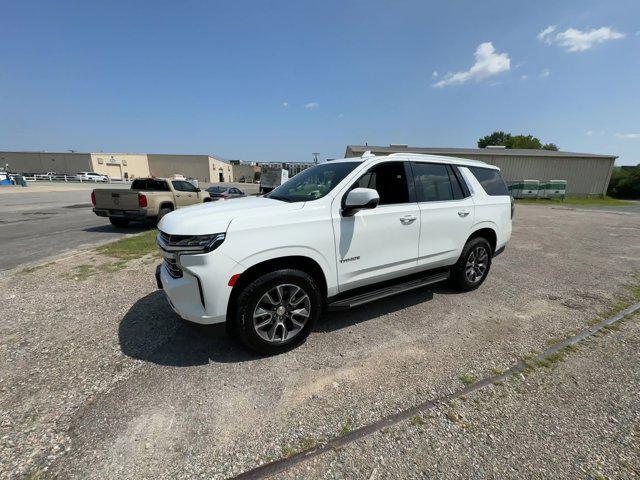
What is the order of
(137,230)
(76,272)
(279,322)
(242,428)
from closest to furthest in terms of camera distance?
1. (242,428)
2. (279,322)
3. (76,272)
4. (137,230)

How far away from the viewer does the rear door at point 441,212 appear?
3.62 m

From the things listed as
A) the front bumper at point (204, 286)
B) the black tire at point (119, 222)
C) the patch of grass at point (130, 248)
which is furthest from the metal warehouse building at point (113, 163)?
the front bumper at point (204, 286)

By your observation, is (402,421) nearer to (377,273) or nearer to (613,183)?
(377,273)

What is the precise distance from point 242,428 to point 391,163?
118 inches

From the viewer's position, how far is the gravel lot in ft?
5.92

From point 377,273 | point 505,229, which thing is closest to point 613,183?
point 505,229

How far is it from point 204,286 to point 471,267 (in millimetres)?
3812

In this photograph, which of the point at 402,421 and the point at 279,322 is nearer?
the point at 402,421

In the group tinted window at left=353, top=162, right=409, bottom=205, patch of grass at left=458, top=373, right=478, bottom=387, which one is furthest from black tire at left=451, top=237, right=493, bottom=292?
patch of grass at left=458, top=373, right=478, bottom=387

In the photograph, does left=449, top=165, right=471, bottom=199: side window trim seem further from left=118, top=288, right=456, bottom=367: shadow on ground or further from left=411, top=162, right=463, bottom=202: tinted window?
left=118, top=288, right=456, bottom=367: shadow on ground

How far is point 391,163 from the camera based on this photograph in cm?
350

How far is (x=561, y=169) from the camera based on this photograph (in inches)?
1216

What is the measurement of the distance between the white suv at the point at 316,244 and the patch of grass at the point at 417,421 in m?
1.17

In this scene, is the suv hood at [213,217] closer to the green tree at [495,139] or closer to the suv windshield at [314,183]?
the suv windshield at [314,183]
